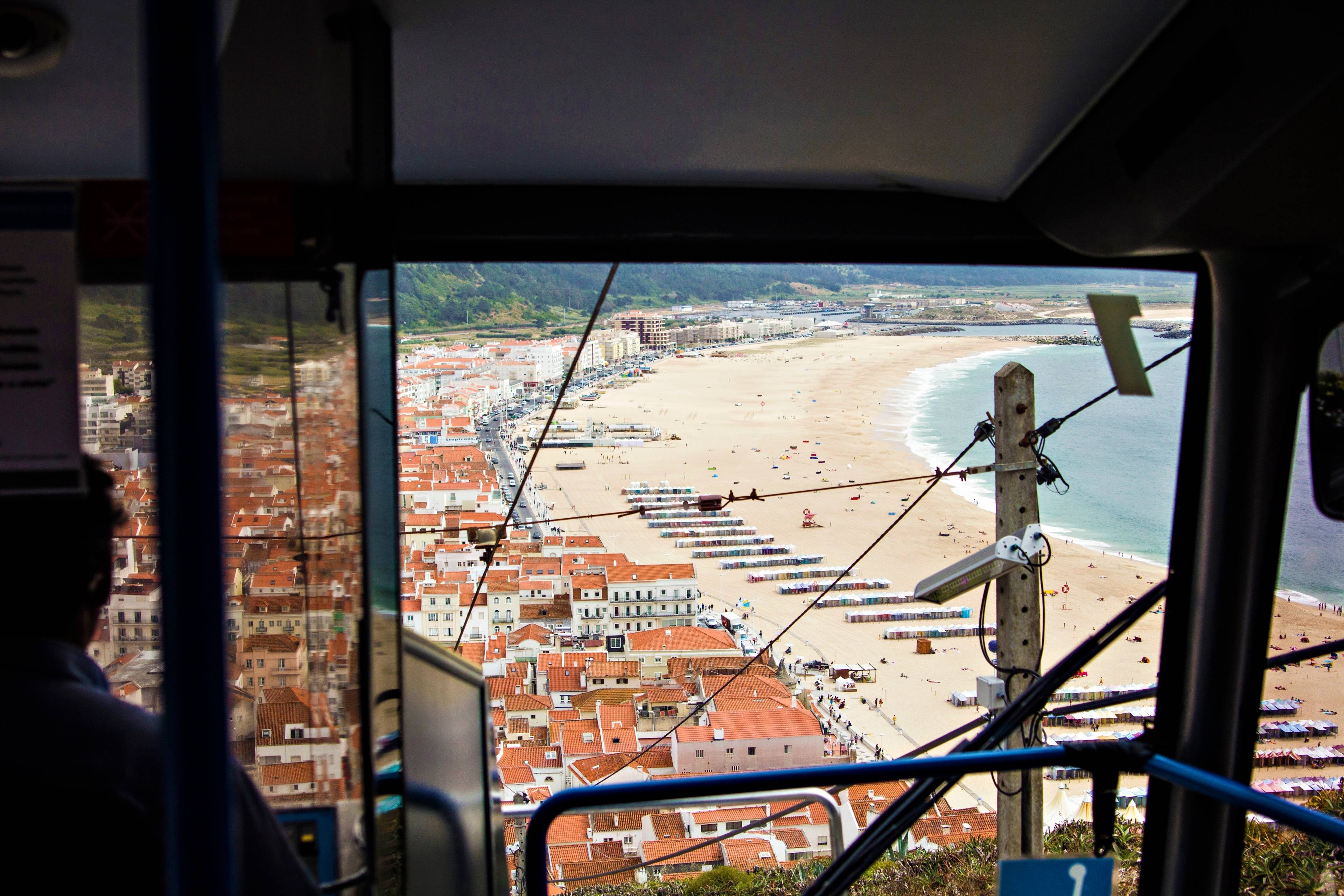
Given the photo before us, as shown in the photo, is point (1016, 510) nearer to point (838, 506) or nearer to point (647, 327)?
point (647, 327)

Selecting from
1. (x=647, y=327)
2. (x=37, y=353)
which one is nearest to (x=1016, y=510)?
(x=647, y=327)

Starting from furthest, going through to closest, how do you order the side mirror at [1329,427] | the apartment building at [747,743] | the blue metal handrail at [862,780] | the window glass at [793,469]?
the apartment building at [747,743]
the window glass at [793,469]
the side mirror at [1329,427]
the blue metal handrail at [862,780]

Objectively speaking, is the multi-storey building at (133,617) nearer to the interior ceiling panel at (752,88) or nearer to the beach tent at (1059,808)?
the interior ceiling panel at (752,88)

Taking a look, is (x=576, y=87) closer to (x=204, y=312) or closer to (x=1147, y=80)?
(x=1147, y=80)

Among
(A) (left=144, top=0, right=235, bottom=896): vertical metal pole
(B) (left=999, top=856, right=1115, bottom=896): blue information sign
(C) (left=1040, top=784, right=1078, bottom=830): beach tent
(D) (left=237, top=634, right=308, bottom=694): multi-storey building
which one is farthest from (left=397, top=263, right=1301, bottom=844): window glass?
(A) (left=144, top=0, right=235, bottom=896): vertical metal pole

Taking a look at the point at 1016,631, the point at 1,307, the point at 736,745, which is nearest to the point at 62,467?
the point at 1,307

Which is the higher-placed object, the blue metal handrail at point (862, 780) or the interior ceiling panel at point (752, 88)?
the interior ceiling panel at point (752, 88)

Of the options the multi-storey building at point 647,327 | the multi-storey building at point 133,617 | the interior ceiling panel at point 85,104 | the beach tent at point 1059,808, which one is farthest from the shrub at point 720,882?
the interior ceiling panel at point 85,104
